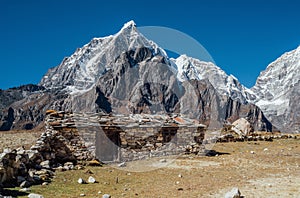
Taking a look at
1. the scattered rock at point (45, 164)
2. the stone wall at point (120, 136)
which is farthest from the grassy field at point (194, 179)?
the stone wall at point (120, 136)

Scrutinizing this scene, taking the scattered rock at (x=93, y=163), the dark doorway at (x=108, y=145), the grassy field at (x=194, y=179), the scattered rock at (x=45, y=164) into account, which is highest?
the dark doorway at (x=108, y=145)

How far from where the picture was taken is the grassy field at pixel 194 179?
12.4 metres

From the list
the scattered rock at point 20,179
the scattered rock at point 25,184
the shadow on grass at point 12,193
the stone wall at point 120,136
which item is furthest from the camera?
the stone wall at point 120,136

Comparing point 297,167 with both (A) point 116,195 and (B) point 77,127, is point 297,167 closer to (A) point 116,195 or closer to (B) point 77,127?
(A) point 116,195

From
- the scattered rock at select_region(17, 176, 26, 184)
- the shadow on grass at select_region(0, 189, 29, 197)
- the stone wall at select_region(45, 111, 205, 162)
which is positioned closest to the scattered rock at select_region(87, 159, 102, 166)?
the stone wall at select_region(45, 111, 205, 162)

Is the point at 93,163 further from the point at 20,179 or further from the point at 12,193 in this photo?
Answer: the point at 12,193

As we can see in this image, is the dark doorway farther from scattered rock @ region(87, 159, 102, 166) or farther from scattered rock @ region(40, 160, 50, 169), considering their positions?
scattered rock @ region(40, 160, 50, 169)

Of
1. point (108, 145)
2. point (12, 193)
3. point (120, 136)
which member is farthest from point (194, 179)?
point (108, 145)

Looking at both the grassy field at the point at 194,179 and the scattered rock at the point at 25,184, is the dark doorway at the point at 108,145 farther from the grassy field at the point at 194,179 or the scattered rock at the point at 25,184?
the scattered rock at the point at 25,184

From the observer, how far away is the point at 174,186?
1382cm

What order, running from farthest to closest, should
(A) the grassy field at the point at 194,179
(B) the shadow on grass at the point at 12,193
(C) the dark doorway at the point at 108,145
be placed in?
(C) the dark doorway at the point at 108,145 → (A) the grassy field at the point at 194,179 → (B) the shadow on grass at the point at 12,193

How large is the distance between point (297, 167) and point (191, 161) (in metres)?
6.24

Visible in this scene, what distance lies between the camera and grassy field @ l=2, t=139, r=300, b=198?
12.4 meters

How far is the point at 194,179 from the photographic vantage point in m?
15.4
